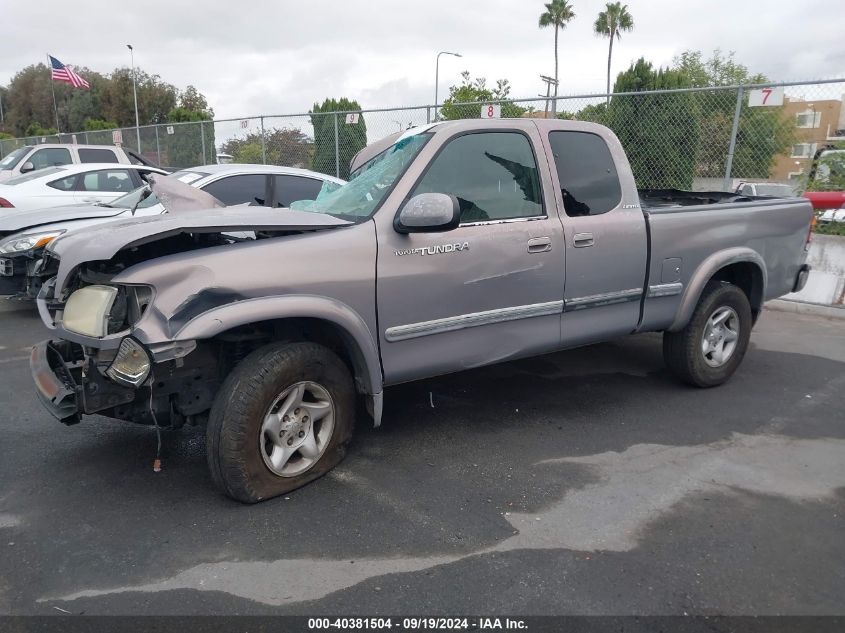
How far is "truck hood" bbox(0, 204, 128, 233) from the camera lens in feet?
22.9

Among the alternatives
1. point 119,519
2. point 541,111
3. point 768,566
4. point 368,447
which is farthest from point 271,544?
point 541,111

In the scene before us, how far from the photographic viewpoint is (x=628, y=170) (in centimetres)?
461

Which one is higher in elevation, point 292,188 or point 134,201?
point 292,188

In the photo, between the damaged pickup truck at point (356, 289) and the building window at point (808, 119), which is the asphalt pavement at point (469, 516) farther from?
the building window at point (808, 119)

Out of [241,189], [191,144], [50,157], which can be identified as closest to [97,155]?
[50,157]

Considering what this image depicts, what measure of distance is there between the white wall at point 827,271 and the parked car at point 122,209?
5967 mm

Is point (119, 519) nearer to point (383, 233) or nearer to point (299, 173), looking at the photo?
point (383, 233)

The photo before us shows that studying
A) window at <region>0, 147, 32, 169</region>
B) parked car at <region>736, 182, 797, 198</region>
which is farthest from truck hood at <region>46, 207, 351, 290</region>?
window at <region>0, 147, 32, 169</region>

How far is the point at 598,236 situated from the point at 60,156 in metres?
13.5

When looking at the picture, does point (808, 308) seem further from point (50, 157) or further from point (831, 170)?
point (50, 157)

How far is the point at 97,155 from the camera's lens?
13852mm

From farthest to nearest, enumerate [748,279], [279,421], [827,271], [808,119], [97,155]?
[97,155] < [808,119] < [827,271] < [748,279] < [279,421]

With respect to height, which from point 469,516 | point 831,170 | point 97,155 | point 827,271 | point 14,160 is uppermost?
point 97,155

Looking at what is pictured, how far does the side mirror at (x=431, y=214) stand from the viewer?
11.1 ft
